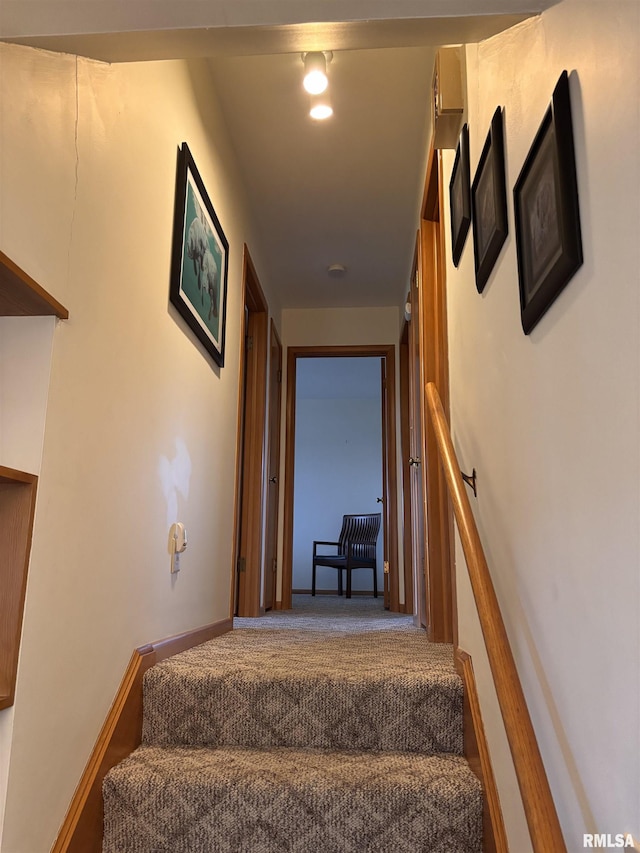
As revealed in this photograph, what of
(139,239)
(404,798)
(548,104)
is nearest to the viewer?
(548,104)

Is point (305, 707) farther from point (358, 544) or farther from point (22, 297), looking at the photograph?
point (358, 544)

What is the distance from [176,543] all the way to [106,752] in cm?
72

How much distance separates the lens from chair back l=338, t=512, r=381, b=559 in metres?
6.85

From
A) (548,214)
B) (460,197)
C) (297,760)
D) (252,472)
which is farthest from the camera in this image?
(252,472)

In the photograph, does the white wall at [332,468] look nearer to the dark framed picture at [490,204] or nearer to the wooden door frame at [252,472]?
the wooden door frame at [252,472]

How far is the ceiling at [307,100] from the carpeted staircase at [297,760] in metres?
1.58

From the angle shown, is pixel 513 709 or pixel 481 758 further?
pixel 481 758

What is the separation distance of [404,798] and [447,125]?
1928 millimetres

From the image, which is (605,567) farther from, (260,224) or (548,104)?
(260,224)

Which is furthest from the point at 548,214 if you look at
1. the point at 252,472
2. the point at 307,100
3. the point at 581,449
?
the point at 252,472

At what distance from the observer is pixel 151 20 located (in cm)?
120

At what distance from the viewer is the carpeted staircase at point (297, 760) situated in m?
1.39

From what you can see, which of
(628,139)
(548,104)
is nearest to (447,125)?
(548,104)

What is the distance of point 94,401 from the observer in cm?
150
